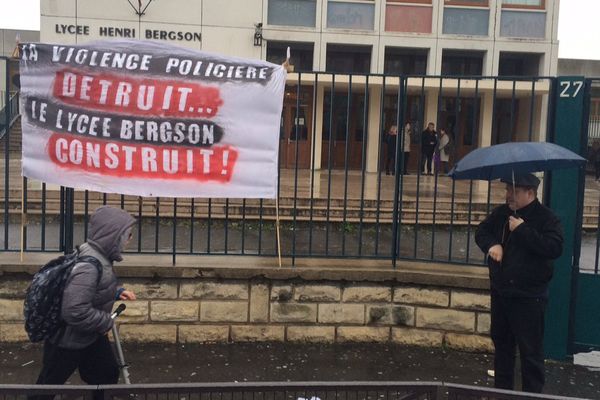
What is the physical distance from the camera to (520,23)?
2328cm

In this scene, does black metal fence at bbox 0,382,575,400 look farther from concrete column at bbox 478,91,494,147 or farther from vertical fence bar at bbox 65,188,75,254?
concrete column at bbox 478,91,494,147

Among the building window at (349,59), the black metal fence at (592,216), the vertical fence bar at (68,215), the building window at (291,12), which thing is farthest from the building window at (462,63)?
the vertical fence bar at (68,215)

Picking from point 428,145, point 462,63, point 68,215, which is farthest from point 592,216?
point 462,63

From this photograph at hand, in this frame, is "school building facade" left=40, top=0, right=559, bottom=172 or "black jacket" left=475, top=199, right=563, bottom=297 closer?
"black jacket" left=475, top=199, right=563, bottom=297

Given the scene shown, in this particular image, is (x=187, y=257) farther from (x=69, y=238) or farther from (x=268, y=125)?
(x=268, y=125)

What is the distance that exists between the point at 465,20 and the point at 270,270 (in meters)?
20.2

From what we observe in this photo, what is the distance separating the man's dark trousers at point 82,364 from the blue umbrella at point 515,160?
2.65 meters

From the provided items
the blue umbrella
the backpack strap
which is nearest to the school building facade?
the blue umbrella

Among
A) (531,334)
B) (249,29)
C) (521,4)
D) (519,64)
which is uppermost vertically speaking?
(521,4)

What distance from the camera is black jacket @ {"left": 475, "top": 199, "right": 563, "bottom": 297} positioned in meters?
4.00

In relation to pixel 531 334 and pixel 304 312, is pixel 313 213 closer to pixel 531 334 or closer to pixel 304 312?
pixel 304 312

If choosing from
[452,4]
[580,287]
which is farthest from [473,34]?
[580,287]

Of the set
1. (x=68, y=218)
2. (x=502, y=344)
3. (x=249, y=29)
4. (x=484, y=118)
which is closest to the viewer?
(x=502, y=344)

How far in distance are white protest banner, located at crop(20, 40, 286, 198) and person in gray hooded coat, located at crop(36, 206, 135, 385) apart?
6.05ft
